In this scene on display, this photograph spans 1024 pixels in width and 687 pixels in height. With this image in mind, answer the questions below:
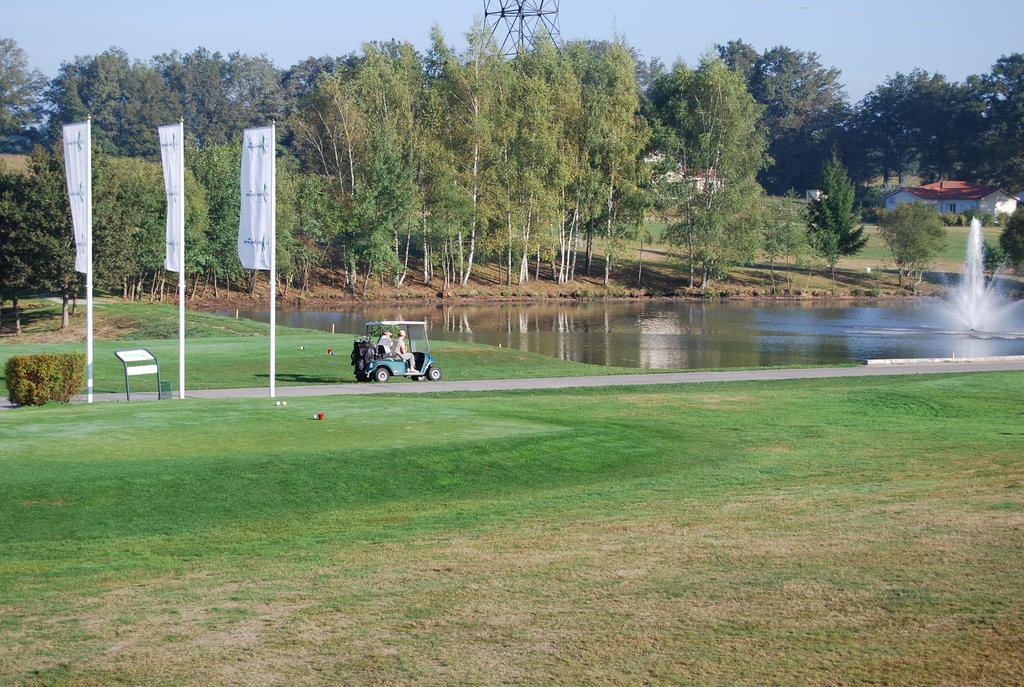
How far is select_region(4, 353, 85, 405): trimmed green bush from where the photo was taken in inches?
1061

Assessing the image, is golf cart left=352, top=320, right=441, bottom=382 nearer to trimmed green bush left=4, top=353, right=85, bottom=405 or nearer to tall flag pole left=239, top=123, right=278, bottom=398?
tall flag pole left=239, top=123, right=278, bottom=398

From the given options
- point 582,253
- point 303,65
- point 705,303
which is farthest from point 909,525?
point 303,65

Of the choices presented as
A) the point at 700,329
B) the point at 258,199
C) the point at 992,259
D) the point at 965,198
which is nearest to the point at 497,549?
the point at 258,199

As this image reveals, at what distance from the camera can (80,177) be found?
91.4ft

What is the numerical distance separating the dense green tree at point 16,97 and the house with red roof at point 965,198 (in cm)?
10981

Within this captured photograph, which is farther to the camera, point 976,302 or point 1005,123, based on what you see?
point 1005,123

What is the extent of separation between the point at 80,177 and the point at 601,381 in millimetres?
15610

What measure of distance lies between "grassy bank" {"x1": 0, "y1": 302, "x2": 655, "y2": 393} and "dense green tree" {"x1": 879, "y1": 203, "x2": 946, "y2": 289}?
226ft

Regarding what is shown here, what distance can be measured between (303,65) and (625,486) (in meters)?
184

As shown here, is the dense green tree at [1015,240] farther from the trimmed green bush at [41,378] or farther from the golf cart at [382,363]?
the trimmed green bush at [41,378]

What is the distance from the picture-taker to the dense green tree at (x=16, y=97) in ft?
481

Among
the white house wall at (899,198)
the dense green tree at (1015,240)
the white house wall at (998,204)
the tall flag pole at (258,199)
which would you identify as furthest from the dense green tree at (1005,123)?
the tall flag pole at (258,199)

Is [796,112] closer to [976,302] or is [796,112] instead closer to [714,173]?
[714,173]

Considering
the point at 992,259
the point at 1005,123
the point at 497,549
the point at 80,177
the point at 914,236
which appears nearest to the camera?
the point at 497,549
